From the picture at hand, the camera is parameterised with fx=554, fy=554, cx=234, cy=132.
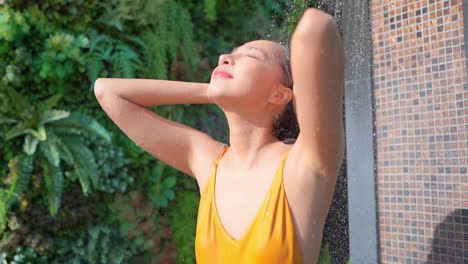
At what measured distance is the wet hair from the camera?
5.97 ft

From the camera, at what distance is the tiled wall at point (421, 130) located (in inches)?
102

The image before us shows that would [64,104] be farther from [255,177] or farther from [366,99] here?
[255,177]

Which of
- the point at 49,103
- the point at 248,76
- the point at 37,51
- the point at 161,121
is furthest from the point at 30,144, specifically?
the point at 248,76

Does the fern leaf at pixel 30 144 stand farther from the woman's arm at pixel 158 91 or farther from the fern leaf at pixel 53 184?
the woman's arm at pixel 158 91

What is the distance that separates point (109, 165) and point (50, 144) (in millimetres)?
573

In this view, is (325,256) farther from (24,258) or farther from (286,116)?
(286,116)

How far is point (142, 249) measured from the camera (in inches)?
194

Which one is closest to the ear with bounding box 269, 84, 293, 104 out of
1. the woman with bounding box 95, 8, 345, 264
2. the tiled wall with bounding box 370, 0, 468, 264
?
the woman with bounding box 95, 8, 345, 264

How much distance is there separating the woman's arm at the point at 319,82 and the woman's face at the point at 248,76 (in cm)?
24

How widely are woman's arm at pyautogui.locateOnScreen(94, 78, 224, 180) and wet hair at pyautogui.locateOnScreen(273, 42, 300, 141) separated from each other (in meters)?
0.26

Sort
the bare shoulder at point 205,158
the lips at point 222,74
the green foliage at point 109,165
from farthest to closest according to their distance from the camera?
the green foliage at point 109,165
the bare shoulder at point 205,158
the lips at point 222,74

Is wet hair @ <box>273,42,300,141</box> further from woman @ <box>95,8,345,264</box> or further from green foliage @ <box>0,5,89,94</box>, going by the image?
green foliage @ <box>0,5,89,94</box>

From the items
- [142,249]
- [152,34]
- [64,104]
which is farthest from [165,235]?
[152,34]

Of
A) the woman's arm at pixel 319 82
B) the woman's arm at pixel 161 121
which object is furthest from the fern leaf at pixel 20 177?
the woman's arm at pixel 319 82
